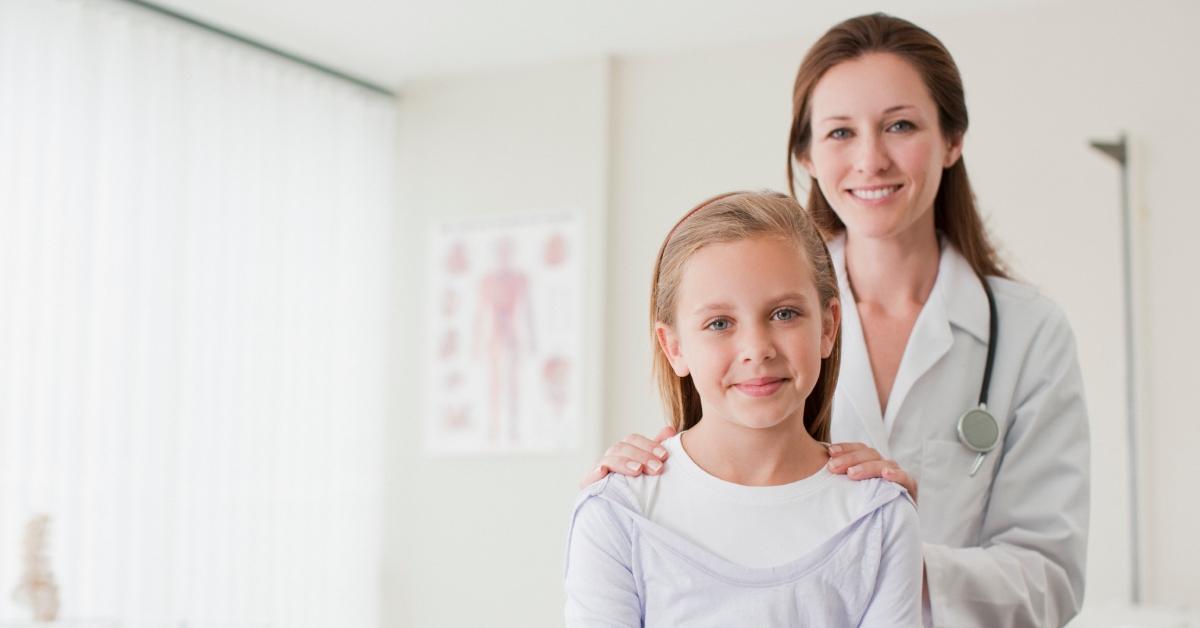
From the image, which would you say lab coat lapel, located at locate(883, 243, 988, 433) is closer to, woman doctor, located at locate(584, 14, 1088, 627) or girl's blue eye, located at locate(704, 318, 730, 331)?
woman doctor, located at locate(584, 14, 1088, 627)

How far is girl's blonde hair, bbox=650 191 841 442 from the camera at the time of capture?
141 centimetres

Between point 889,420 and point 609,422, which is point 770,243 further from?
point 609,422

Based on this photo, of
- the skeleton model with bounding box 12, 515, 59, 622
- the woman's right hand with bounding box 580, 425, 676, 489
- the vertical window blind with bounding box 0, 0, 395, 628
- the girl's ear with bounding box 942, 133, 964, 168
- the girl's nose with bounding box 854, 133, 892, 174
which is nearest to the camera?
the woman's right hand with bounding box 580, 425, 676, 489

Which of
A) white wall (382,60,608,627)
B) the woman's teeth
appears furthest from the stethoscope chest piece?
white wall (382,60,608,627)

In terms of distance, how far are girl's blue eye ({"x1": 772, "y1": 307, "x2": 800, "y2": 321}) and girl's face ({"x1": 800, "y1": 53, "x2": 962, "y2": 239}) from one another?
0.43 meters

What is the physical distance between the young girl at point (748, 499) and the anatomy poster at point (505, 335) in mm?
3629

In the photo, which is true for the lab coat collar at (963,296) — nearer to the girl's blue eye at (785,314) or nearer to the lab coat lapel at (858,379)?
the lab coat lapel at (858,379)

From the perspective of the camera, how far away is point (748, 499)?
4.55 feet

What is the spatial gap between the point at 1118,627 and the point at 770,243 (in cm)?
235

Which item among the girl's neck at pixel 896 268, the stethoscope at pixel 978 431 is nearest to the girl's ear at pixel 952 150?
the girl's neck at pixel 896 268

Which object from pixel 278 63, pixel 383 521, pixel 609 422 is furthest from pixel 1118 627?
pixel 278 63

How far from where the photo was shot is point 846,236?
1947 millimetres

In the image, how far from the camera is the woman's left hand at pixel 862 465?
1400mm

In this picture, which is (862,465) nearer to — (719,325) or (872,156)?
(719,325)
